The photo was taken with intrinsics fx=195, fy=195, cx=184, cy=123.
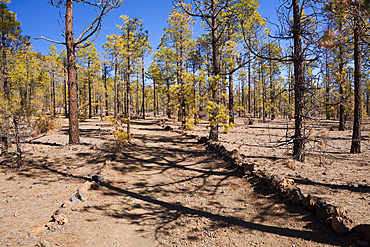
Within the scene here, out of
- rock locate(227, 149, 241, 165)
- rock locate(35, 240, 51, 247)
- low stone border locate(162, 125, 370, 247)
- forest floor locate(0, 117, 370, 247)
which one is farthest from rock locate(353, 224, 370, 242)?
rock locate(35, 240, 51, 247)

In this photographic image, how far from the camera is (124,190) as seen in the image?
18.4 ft

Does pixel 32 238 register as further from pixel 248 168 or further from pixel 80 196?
pixel 248 168

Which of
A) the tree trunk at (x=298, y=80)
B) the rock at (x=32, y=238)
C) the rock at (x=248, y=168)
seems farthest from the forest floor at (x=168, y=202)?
the tree trunk at (x=298, y=80)

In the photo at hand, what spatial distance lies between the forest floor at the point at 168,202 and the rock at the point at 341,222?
0.45ft

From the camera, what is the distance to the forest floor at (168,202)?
3.46 meters

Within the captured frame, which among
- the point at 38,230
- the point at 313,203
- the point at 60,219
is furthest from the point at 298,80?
the point at 38,230

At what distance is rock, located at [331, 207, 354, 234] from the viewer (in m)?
3.10

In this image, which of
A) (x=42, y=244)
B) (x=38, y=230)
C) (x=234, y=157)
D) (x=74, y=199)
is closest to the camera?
(x=42, y=244)

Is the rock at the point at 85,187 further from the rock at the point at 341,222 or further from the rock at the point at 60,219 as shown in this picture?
the rock at the point at 341,222

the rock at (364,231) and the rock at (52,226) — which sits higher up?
the rock at (364,231)

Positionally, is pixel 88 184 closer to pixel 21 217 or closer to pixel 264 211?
pixel 21 217

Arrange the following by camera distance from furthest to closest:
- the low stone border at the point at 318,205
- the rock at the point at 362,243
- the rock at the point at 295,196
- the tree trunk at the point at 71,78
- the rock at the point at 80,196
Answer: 1. the tree trunk at the point at 71,78
2. the rock at the point at 80,196
3. the rock at the point at 295,196
4. the low stone border at the point at 318,205
5. the rock at the point at 362,243

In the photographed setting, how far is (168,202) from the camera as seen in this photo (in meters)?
4.99

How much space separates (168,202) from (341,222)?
3508 millimetres
